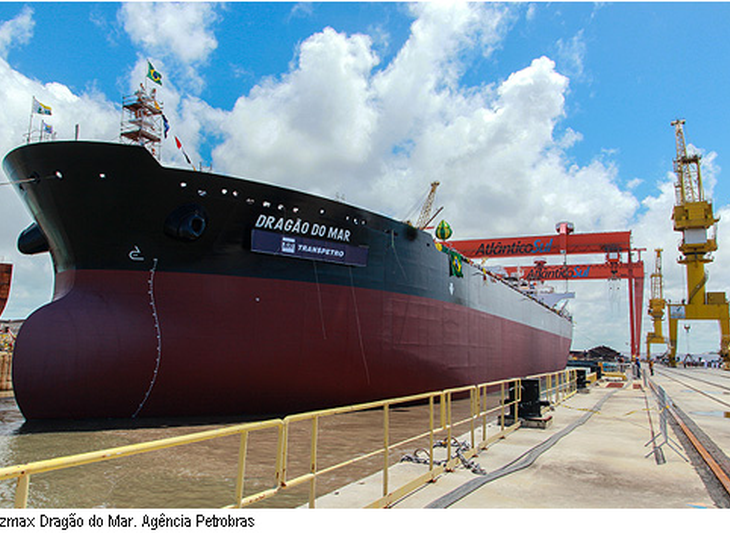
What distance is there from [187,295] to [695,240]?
3932 cm

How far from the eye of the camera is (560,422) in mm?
9828

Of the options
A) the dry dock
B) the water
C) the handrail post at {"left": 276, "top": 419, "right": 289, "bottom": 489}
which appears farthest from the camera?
the water

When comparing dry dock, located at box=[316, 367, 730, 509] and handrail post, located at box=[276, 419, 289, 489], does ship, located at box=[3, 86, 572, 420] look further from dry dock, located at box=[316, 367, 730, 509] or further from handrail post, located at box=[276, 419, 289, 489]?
handrail post, located at box=[276, 419, 289, 489]

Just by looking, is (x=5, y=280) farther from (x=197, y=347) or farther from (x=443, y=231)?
(x=443, y=231)

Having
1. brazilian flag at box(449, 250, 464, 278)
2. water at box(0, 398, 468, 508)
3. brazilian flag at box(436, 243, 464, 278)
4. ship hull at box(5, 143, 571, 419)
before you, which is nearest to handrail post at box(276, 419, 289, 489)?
water at box(0, 398, 468, 508)

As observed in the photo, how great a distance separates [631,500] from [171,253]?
8.33 metres

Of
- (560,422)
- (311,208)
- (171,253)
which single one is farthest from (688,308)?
(171,253)

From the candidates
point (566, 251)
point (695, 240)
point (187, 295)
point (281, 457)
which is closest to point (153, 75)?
point (187, 295)

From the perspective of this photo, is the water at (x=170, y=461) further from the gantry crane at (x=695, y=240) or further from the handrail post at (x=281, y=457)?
the gantry crane at (x=695, y=240)

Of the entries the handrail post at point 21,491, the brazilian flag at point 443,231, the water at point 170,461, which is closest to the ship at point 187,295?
the water at point 170,461

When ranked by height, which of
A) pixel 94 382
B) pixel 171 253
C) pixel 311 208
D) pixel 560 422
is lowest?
pixel 560 422

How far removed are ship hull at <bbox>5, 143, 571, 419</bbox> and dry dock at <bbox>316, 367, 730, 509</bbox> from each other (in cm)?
450

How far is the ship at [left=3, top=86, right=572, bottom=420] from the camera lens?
8828 millimetres
